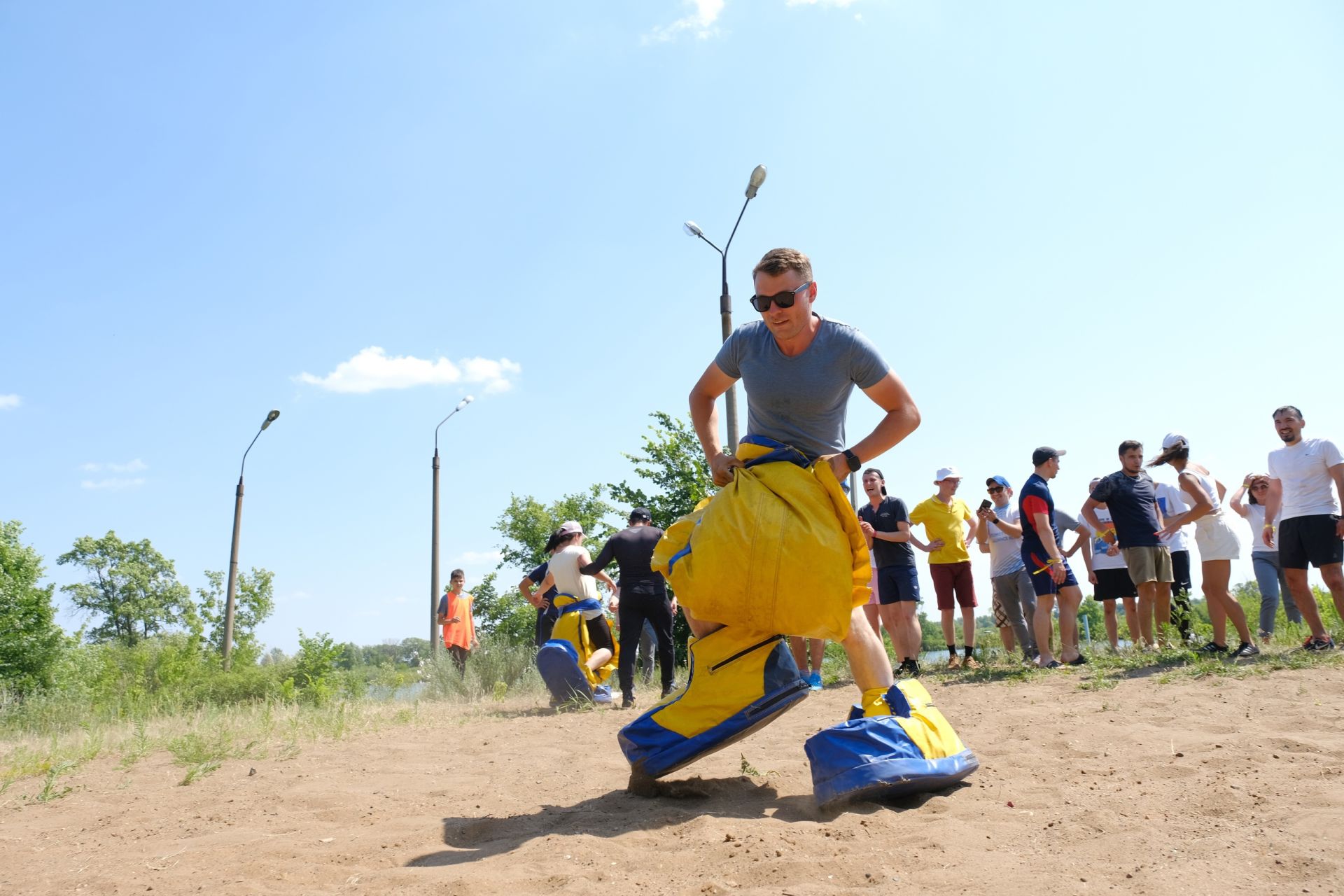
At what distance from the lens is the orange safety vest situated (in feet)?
45.1

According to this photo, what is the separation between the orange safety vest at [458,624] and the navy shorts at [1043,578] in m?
8.56

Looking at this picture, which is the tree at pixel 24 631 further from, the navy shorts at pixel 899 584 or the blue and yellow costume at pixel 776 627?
the blue and yellow costume at pixel 776 627

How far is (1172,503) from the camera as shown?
9.34 metres

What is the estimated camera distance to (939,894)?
237 cm

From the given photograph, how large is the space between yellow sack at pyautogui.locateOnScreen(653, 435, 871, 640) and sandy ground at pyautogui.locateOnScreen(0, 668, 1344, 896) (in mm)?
712

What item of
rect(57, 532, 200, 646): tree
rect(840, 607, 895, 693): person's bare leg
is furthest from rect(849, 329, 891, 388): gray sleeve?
rect(57, 532, 200, 646): tree

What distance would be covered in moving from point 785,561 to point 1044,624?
5.75m

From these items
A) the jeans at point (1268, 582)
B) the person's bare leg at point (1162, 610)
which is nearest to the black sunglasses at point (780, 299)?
the person's bare leg at point (1162, 610)

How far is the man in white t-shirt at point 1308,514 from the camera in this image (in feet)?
23.2

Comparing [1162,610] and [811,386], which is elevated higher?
[811,386]

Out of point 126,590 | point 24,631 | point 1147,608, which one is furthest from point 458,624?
point 126,590

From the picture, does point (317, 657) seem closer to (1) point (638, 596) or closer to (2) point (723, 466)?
(1) point (638, 596)

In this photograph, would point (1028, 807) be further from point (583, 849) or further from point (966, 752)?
point (583, 849)

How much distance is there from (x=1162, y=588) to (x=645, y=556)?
4.72 meters
